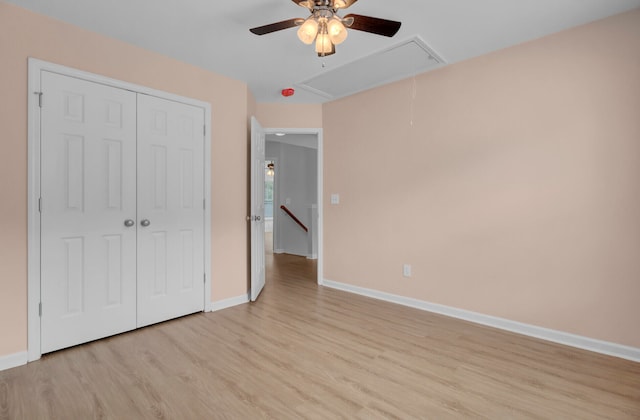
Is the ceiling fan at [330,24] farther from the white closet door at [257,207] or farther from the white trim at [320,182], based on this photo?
the white trim at [320,182]

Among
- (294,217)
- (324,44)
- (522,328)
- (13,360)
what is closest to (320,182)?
(294,217)

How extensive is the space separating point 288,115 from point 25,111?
2.66 m

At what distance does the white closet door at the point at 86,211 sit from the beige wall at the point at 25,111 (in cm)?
12

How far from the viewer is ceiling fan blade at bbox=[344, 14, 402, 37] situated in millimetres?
1720

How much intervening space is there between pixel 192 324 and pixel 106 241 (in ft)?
3.38

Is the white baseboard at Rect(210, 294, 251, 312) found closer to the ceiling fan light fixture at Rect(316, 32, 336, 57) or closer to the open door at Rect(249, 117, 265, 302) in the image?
the open door at Rect(249, 117, 265, 302)

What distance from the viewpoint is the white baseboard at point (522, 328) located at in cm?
229

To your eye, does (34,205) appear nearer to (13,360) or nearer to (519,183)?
(13,360)

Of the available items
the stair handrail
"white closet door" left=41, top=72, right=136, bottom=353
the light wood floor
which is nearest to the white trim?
the light wood floor

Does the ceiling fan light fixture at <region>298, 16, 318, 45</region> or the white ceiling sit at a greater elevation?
the white ceiling

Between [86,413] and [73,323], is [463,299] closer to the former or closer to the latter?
[86,413]

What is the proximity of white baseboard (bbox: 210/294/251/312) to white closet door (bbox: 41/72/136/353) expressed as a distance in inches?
30.0

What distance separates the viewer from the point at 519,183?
269 centimetres

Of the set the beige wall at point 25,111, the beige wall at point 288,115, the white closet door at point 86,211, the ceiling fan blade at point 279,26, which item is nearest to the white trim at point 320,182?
the beige wall at point 288,115
